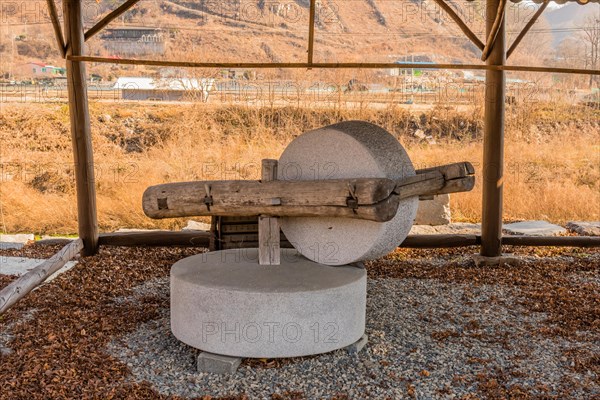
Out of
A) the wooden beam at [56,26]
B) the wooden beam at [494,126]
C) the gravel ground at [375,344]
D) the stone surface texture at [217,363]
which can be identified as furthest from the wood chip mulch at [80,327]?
the wooden beam at [494,126]

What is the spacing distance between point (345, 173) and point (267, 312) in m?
1.34

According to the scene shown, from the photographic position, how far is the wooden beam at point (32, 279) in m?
6.28

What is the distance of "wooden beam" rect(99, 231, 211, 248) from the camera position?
30.2 feet

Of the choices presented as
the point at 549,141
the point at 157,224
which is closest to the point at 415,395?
the point at 157,224

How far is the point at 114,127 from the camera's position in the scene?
62.2 ft

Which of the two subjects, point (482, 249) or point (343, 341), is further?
point (482, 249)

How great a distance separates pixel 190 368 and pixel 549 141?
48.8 ft

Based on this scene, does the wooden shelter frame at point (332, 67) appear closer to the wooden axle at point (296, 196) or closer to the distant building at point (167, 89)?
the wooden axle at point (296, 196)

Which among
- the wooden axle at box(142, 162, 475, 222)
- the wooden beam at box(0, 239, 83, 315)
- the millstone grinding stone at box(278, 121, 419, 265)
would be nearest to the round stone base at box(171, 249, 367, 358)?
the millstone grinding stone at box(278, 121, 419, 265)

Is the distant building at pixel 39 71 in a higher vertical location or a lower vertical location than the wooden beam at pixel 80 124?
higher

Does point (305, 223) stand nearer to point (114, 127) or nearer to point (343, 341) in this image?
point (343, 341)

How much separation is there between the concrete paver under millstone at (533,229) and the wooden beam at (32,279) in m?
6.44

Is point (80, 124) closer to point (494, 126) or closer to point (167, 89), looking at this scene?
point (494, 126)

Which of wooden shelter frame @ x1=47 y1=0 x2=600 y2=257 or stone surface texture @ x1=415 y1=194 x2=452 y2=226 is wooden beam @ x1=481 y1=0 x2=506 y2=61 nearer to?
wooden shelter frame @ x1=47 y1=0 x2=600 y2=257
